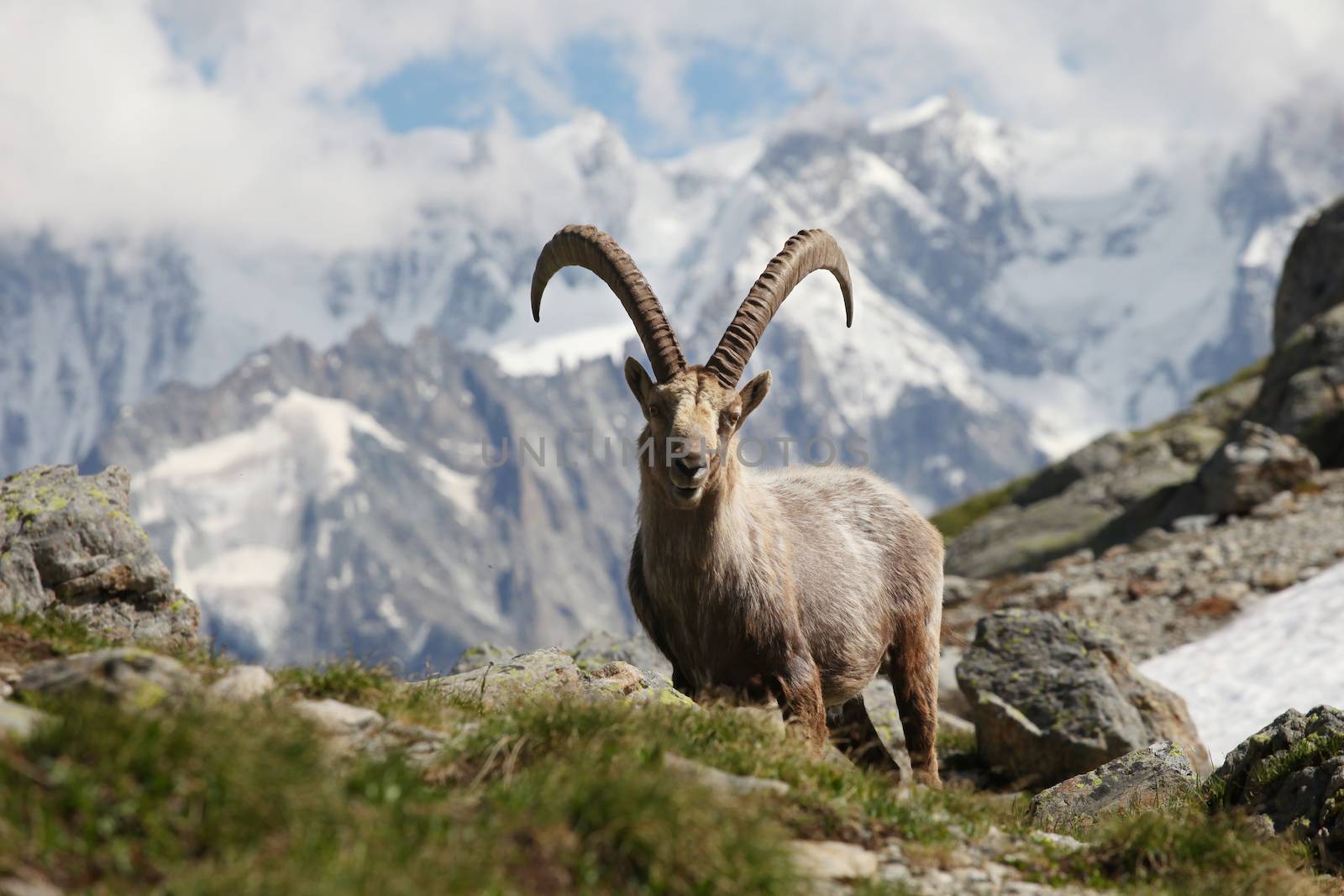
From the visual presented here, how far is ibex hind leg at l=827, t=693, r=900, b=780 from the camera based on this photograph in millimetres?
12305

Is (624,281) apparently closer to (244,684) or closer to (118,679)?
(244,684)

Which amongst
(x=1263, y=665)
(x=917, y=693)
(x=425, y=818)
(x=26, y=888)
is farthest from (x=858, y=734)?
(x=1263, y=665)

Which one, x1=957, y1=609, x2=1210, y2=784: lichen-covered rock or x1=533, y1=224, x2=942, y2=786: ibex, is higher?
x1=533, y1=224, x2=942, y2=786: ibex

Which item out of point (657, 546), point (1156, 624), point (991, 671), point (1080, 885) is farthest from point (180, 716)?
point (1156, 624)

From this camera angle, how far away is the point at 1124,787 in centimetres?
1131

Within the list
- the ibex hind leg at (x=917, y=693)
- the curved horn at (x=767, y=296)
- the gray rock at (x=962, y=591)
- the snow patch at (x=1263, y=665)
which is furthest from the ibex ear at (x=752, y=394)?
the gray rock at (x=962, y=591)

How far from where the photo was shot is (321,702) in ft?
22.9

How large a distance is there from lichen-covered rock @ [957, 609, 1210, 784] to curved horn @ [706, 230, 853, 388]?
569cm

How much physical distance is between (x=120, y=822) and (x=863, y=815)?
3.92m

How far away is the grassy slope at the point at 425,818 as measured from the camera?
192 inches

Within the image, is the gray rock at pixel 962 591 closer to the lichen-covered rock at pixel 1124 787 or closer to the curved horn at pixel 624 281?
the lichen-covered rock at pixel 1124 787

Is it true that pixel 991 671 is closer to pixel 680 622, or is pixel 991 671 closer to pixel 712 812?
pixel 680 622

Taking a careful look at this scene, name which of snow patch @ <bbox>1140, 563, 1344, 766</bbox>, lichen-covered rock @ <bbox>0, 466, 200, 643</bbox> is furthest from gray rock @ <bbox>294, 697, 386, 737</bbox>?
snow patch @ <bbox>1140, 563, 1344, 766</bbox>

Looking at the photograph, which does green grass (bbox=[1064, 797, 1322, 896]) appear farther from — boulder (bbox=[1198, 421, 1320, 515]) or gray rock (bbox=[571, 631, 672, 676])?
boulder (bbox=[1198, 421, 1320, 515])
